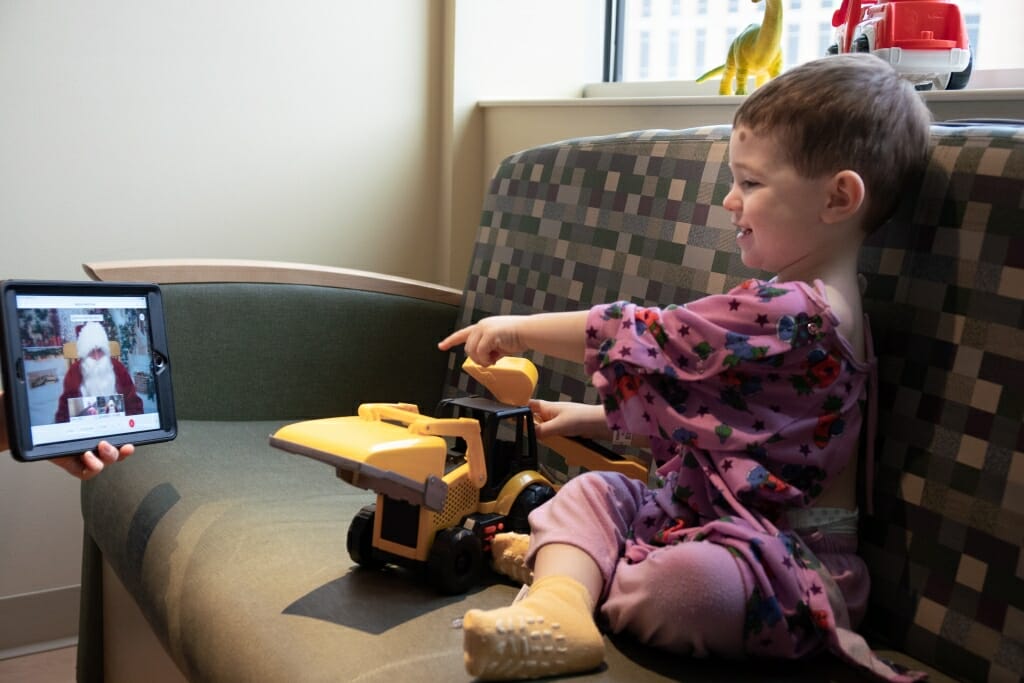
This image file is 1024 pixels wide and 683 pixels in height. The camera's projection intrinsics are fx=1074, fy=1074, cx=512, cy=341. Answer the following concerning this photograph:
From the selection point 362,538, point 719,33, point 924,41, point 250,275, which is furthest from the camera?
point 719,33

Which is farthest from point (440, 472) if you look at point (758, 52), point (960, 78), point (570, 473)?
point (758, 52)

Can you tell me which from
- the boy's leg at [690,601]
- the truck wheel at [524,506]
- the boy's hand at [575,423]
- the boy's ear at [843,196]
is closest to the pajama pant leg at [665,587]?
the boy's leg at [690,601]

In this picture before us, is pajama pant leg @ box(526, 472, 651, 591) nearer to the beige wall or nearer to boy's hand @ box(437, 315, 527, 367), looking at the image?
boy's hand @ box(437, 315, 527, 367)

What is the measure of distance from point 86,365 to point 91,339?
1.2 inches

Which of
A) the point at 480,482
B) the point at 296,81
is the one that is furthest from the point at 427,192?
the point at 480,482

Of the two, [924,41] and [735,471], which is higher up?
[924,41]

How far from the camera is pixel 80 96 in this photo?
6.28 feet

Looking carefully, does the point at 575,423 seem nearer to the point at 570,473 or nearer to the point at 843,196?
the point at 570,473

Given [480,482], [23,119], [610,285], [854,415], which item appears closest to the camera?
[854,415]

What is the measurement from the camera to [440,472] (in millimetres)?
1048

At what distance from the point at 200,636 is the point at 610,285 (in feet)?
2.21

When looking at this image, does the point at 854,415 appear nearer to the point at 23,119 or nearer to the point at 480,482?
the point at 480,482

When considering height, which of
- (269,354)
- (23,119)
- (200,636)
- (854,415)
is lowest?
(200,636)

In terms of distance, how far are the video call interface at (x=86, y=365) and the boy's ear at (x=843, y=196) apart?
0.81 meters
